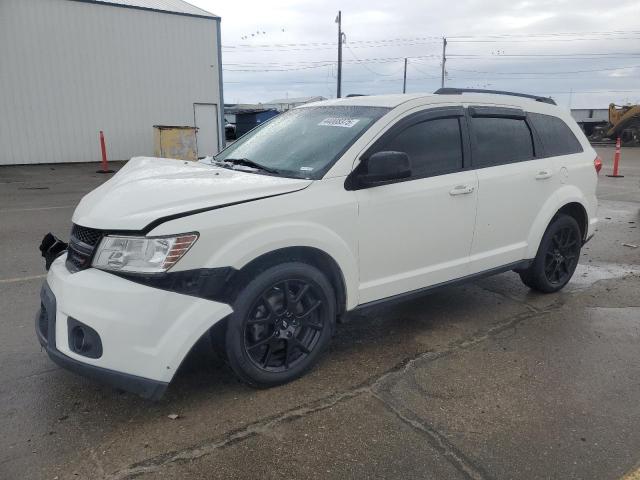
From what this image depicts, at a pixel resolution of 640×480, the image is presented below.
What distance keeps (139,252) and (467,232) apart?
2.45 metres

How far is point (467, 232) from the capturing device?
410 cm

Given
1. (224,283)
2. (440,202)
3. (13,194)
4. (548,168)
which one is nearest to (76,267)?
(224,283)

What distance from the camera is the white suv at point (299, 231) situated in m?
2.74

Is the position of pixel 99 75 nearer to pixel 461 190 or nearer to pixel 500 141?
pixel 500 141

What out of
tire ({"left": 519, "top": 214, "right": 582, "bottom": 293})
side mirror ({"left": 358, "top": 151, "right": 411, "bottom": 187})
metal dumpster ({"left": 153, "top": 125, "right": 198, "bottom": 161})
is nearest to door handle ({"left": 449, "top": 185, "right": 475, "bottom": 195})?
side mirror ({"left": 358, "top": 151, "right": 411, "bottom": 187})

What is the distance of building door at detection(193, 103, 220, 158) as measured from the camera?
21.5 m

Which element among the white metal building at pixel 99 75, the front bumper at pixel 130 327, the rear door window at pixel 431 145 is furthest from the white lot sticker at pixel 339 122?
the white metal building at pixel 99 75

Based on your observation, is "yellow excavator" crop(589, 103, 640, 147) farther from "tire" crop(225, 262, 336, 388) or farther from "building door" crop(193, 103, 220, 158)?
"tire" crop(225, 262, 336, 388)

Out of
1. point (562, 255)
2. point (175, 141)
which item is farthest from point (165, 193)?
point (175, 141)

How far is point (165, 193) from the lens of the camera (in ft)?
9.79

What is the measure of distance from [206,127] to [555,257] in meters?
18.7

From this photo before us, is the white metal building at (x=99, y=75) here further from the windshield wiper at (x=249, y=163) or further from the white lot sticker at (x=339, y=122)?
the white lot sticker at (x=339, y=122)

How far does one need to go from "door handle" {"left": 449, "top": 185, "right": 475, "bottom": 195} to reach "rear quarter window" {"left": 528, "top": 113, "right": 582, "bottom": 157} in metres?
1.19

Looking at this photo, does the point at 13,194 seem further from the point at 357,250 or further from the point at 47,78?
the point at 357,250
